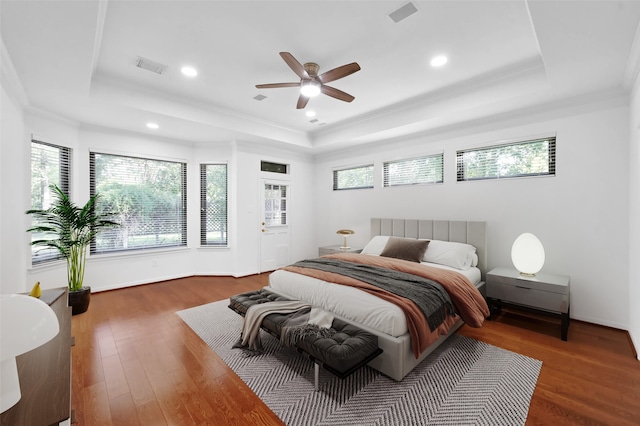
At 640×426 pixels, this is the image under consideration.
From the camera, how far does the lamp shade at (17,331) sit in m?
0.80

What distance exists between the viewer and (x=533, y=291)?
120 inches

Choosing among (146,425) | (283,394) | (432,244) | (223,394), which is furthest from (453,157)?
(146,425)

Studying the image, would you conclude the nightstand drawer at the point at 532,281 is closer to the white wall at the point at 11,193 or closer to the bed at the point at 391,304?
the bed at the point at 391,304

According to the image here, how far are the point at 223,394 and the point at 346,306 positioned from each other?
1.17 metres

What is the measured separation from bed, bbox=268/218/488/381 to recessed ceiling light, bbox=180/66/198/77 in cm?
252

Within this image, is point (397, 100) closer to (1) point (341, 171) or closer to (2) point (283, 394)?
(1) point (341, 171)

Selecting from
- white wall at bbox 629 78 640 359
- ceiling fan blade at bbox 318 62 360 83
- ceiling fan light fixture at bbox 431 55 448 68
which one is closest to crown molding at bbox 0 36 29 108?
ceiling fan blade at bbox 318 62 360 83

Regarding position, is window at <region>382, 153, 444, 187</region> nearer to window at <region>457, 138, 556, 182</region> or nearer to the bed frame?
window at <region>457, 138, 556, 182</region>

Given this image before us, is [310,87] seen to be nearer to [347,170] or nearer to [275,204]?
[347,170]

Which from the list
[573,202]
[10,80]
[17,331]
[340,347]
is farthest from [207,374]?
[573,202]

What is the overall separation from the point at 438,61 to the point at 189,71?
2715mm

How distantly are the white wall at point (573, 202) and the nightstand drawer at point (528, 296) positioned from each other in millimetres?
612

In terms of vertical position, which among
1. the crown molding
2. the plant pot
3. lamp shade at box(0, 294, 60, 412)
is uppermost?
the crown molding

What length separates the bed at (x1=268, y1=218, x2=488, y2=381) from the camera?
2.14 meters
